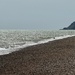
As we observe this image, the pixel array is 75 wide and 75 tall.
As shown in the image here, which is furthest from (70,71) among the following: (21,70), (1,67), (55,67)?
(1,67)

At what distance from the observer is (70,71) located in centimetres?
1711

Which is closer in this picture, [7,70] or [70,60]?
[7,70]

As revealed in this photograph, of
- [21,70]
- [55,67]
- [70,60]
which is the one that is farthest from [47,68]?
[70,60]

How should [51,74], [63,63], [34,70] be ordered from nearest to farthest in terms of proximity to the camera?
[51,74] → [34,70] → [63,63]

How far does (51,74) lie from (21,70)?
2.66 metres

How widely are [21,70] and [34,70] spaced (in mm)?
955

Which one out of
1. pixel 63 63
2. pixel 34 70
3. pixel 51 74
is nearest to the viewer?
pixel 51 74

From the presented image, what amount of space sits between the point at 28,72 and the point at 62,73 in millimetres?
2259

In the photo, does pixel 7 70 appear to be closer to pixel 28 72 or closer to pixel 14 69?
pixel 14 69

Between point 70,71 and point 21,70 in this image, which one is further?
point 21,70

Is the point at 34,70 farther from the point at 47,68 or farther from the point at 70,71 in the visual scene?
the point at 70,71

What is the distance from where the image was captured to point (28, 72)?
17.8 meters

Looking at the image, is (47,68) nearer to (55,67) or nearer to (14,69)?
(55,67)

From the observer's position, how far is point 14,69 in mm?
19188
